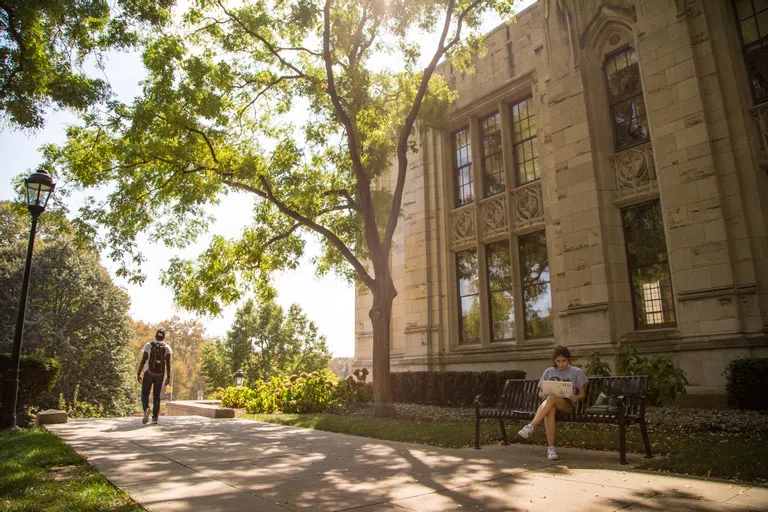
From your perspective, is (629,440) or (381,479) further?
(629,440)

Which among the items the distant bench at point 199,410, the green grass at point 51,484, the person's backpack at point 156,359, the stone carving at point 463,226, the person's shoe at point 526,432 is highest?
the stone carving at point 463,226

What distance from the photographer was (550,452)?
591 cm

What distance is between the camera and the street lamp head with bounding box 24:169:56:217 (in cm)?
1033

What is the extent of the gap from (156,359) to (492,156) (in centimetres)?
1140

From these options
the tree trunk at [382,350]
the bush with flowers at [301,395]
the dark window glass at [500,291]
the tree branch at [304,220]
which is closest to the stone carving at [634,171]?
the dark window glass at [500,291]

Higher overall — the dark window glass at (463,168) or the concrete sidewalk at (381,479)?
the dark window glass at (463,168)

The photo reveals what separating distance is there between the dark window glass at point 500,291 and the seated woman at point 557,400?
7864 mm

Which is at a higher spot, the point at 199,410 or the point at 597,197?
the point at 597,197

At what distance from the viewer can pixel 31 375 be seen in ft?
36.4

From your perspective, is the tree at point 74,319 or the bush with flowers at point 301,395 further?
the tree at point 74,319

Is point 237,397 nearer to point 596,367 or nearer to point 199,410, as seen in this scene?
point 199,410

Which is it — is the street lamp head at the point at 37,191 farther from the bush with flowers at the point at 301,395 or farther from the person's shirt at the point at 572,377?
the person's shirt at the point at 572,377

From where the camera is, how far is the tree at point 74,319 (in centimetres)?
2975

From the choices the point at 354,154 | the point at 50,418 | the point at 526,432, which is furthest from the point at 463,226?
the point at 50,418
